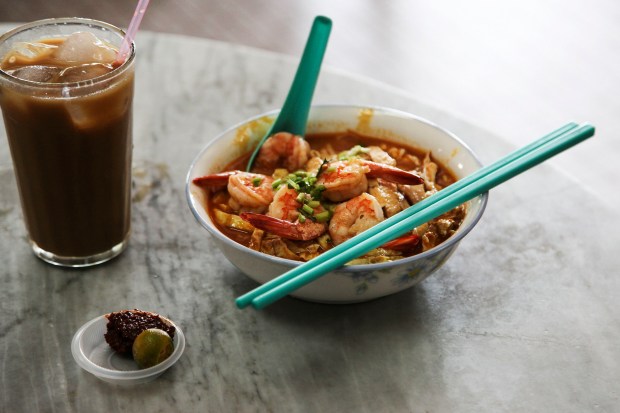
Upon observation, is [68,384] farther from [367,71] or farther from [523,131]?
[367,71]

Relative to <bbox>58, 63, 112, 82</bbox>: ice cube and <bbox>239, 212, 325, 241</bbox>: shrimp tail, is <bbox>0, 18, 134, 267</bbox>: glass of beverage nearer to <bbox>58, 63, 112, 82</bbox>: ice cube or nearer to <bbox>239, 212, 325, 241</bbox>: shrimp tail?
<bbox>58, 63, 112, 82</bbox>: ice cube

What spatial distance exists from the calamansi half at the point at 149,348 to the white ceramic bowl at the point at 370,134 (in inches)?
8.0

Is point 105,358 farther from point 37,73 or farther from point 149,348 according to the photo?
point 37,73

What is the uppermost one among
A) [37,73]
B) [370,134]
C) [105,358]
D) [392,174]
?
[37,73]

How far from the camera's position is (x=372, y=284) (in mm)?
1445

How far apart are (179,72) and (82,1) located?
2228mm

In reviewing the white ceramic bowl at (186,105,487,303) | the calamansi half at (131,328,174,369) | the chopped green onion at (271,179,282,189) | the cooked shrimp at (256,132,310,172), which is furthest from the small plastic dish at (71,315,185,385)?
the cooked shrimp at (256,132,310,172)

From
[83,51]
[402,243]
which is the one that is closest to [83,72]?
[83,51]

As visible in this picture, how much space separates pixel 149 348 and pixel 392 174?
57cm

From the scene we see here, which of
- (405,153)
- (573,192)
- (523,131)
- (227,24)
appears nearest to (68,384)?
(405,153)

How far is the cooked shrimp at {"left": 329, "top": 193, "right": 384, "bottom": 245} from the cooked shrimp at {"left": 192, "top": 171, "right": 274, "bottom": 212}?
16 cm

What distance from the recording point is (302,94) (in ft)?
6.06

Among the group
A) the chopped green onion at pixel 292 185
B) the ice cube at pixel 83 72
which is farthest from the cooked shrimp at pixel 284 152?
the ice cube at pixel 83 72

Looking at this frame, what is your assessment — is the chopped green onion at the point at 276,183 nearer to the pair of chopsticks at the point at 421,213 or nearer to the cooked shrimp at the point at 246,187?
the cooked shrimp at the point at 246,187
